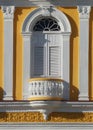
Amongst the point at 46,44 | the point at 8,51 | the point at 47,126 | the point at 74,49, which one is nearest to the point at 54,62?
the point at 46,44

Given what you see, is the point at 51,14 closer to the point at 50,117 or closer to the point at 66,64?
the point at 66,64

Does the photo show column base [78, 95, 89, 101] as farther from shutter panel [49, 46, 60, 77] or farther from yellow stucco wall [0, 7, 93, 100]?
shutter panel [49, 46, 60, 77]

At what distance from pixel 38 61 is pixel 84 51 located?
5.98 ft

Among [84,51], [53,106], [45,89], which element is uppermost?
[84,51]

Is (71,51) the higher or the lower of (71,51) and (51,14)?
the lower

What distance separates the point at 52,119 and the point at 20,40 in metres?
3.32

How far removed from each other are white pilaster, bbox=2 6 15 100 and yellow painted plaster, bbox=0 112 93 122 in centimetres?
75

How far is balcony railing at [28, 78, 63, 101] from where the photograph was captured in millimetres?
48500

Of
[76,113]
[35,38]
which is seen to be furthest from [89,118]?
[35,38]

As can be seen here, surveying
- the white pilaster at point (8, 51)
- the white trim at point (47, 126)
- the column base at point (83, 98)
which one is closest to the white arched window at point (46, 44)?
the white pilaster at point (8, 51)

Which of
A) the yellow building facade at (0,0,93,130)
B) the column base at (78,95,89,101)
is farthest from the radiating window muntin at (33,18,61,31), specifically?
the column base at (78,95,89,101)

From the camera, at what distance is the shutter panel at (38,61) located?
162 feet

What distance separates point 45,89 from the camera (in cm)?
4853

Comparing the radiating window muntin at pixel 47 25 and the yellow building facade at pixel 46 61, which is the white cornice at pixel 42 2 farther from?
the radiating window muntin at pixel 47 25
